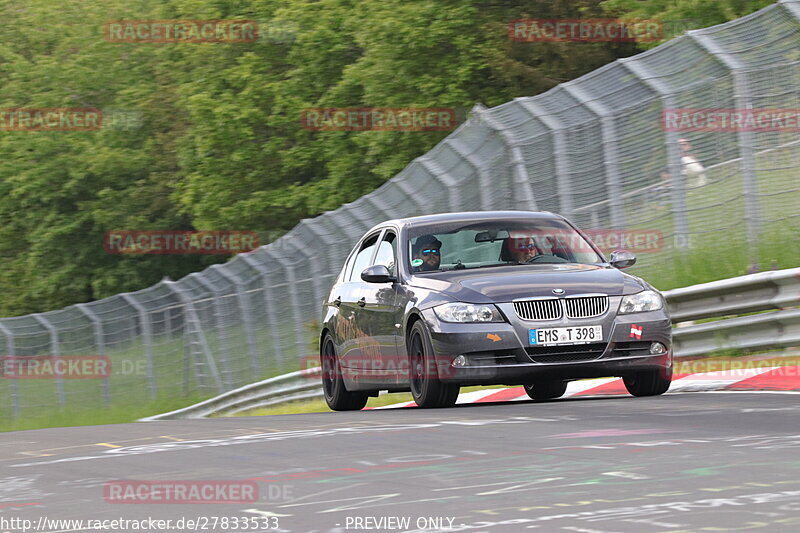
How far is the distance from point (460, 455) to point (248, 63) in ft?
155

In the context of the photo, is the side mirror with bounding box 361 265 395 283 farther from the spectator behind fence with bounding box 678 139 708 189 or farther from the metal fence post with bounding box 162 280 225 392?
the metal fence post with bounding box 162 280 225 392

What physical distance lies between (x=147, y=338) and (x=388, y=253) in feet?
57.4

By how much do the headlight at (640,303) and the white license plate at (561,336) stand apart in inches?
12.9

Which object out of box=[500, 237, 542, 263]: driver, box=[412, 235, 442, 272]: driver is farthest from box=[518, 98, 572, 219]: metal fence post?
box=[412, 235, 442, 272]: driver

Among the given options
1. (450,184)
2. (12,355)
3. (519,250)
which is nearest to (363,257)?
(519,250)

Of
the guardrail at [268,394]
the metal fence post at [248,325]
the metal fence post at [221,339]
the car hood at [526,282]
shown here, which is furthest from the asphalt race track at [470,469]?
the metal fence post at [221,339]

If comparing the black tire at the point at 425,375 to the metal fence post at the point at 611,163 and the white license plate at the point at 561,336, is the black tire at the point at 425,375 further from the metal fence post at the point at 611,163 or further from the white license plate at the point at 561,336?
the metal fence post at the point at 611,163

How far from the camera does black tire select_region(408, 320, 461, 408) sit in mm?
11477

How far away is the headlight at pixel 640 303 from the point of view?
11.4m

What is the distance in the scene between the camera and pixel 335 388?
46.7 ft

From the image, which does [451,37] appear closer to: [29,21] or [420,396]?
[29,21]

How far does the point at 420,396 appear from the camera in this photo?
11789 millimetres

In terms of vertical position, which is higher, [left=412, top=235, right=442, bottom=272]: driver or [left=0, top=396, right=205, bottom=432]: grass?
[left=412, top=235, right=442, bottom=272]: driver

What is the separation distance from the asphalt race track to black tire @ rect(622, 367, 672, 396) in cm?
44
